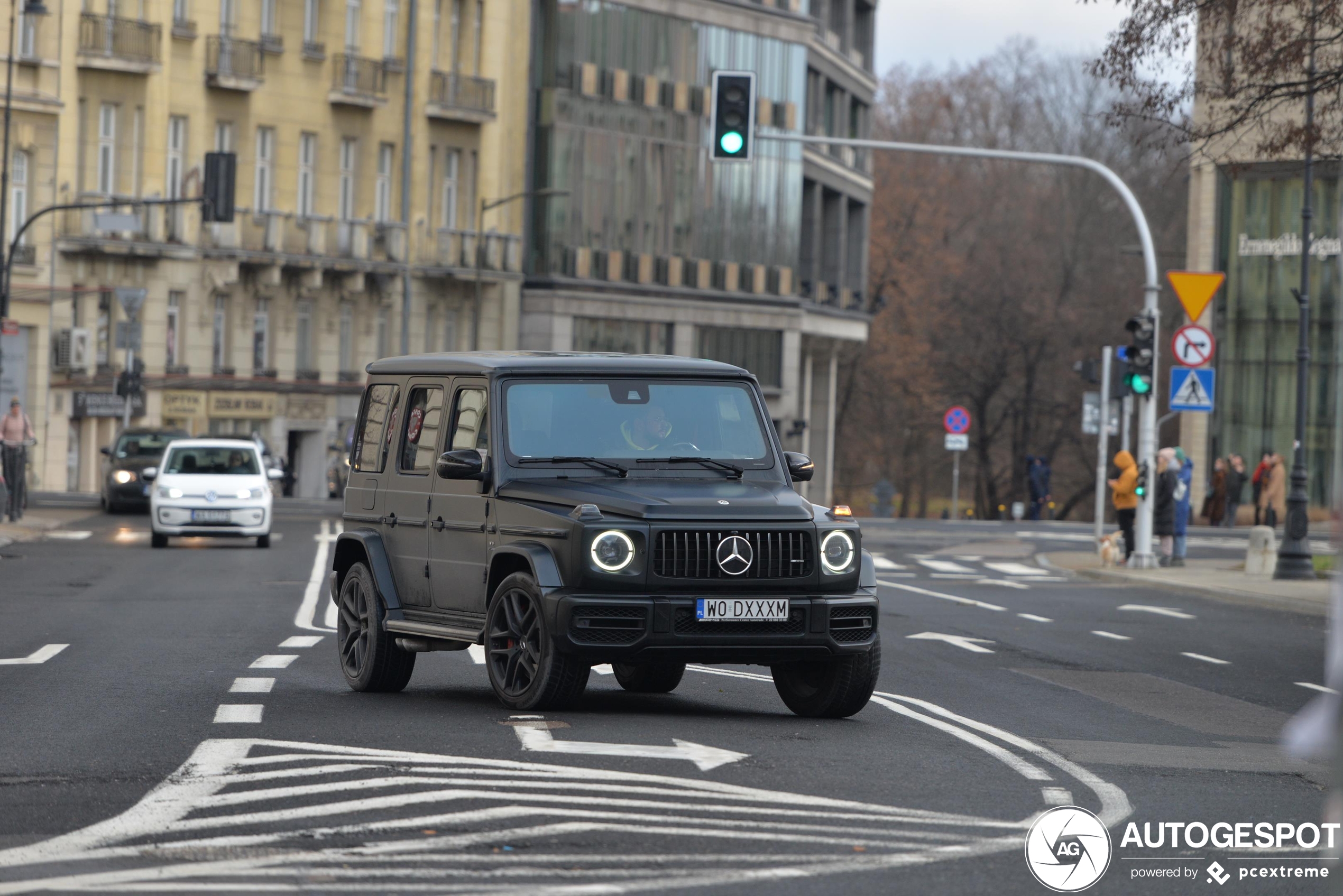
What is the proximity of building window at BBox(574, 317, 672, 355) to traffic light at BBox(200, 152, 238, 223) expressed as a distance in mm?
26419

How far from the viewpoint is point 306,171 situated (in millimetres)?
63562

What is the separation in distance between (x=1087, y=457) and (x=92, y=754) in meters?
74.3

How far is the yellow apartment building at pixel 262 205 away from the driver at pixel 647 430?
4379 centimetres

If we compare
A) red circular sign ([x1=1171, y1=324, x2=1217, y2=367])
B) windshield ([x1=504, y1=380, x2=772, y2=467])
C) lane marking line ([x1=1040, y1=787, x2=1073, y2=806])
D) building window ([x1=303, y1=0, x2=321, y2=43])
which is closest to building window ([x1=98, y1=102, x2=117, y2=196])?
building window ([x1=303, y1=0, x2=321, y2=43])

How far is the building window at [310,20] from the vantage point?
6306 centimetres

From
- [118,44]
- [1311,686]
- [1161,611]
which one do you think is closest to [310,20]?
[118,44]

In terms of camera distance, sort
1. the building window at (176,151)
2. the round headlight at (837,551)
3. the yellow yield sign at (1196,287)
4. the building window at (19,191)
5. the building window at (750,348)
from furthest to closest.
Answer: the building window at (750,348)
the building window at (176,151)
the building window at (19,191)
the yellow yield sign at (1196,287)
the round headlight at (837,551)

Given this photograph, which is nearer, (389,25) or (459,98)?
(389,25)

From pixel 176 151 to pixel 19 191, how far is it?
544 centimetres

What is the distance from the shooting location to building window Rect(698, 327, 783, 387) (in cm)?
7081

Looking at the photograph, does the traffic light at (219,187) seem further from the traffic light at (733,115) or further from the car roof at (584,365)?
the car roof at (584,365)

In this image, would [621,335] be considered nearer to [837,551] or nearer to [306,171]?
[306,171]

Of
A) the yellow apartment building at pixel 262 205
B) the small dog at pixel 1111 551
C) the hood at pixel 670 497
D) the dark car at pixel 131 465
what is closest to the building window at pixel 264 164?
the yellow apartment building at pixel 262 205

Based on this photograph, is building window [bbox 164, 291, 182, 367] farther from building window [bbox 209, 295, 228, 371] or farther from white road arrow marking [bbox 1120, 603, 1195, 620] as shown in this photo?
white road arrow marking [bbox 1120, 603, 1195, 620]
